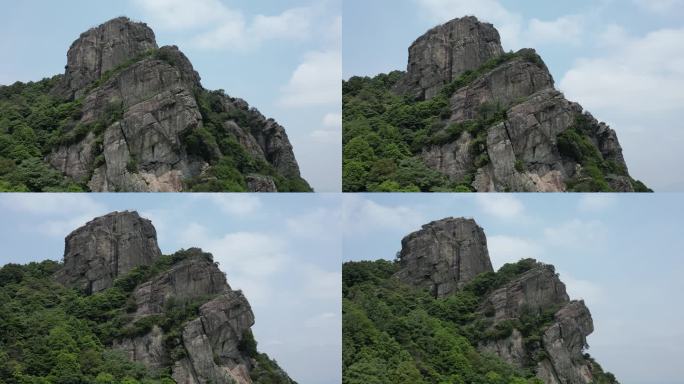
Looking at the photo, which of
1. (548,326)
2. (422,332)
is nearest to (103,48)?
(422,332)

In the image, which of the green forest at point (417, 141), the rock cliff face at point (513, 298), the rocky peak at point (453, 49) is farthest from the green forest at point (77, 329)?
the rocky peak at point (453, 49)

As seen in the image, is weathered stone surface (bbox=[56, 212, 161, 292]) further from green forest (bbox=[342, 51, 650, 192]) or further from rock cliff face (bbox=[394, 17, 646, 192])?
rock cliff face (bbox=[394, 17, 646, 192])

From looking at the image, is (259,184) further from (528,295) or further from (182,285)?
(528,295)

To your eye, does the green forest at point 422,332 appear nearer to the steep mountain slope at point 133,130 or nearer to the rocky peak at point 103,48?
the steep mountain slope at point 133,130

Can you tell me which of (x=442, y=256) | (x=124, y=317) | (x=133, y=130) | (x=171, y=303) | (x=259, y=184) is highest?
(x=133, y=130)

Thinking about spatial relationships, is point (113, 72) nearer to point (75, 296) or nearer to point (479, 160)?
point (75, 296)
